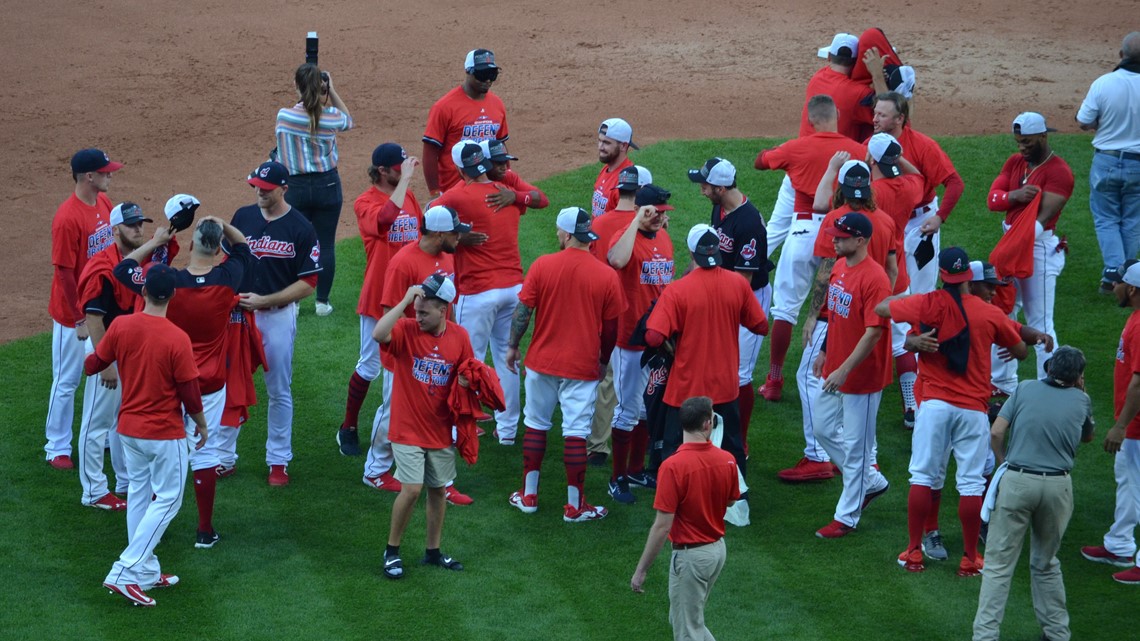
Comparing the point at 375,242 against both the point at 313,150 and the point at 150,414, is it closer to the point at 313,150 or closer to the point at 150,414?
the point at 313,150

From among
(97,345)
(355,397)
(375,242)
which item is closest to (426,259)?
(375,242)

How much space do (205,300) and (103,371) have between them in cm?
66

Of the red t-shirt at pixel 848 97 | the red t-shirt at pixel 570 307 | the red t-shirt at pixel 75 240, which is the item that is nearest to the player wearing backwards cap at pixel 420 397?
the red t-shirt at pixel 570 307

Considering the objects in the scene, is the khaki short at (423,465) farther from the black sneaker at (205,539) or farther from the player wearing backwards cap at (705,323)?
the player wearing backwards cap at (705,323)

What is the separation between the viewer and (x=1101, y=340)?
10.4 m

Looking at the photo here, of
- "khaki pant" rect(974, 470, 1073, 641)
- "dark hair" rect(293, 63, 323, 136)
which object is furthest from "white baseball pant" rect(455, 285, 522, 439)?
"khaki pant" rect(974, 470, 1073, 641)

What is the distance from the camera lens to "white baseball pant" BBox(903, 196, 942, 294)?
9.66 m

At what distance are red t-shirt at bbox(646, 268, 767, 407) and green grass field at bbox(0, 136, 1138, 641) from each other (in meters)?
0.91

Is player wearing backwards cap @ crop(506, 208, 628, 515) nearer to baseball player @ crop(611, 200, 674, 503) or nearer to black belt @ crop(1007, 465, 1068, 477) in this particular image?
baseball player @ crop(611, 200, 674, 503)

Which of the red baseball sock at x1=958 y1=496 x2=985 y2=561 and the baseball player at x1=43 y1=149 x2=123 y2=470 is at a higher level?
the baseball player at x1=43 y1=149 x2=123 y2=470

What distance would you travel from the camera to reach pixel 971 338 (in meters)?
7.12

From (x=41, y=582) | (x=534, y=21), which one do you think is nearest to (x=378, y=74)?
(x=534, y=21)

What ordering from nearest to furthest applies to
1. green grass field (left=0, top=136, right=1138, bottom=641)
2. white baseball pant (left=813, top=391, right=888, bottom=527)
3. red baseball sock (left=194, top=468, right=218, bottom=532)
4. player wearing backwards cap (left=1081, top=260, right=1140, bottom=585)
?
green grass field (left=0, top=136, right=1138, bottom=641) < player wearing backwards cap (left=1081, top=260, right=1140, bottom=585) < red baseball sock (left=194, top=468, right=218, bottom=532) < white baseball pant (left=813, top=391, right=888, bottom=527)

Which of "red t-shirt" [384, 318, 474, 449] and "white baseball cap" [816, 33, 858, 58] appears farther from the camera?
"white baseball cap" [816, 33, 858, 58]
